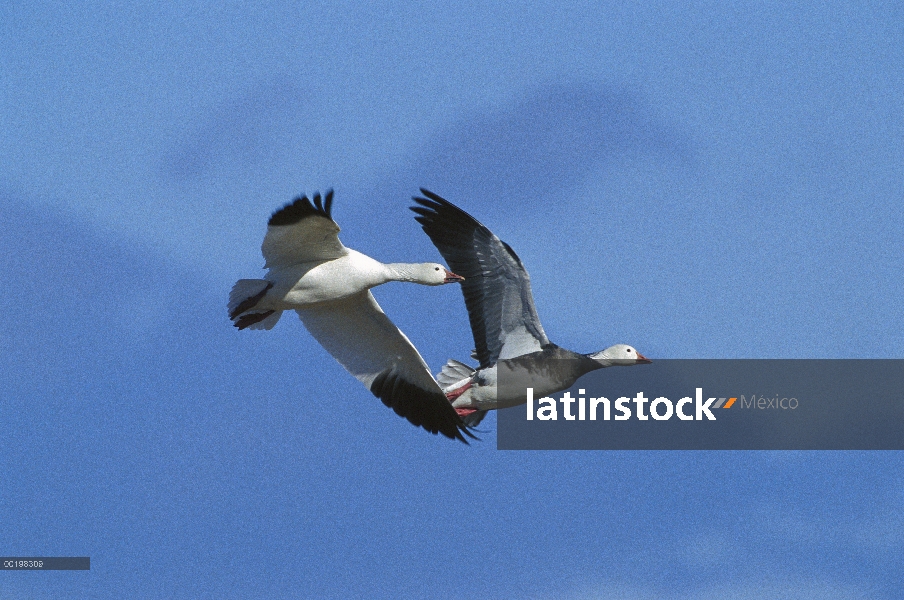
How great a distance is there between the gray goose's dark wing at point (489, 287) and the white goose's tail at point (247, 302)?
2.00 m

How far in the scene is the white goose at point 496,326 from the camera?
18.5 meters

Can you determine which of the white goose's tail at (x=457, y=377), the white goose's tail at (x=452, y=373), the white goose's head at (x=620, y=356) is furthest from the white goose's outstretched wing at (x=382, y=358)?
the white goose's head at (x=620, y=356)

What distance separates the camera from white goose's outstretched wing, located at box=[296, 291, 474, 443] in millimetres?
18328

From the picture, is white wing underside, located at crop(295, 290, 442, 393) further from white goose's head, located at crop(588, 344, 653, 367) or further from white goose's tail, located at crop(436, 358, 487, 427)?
white goose's head, located at crop(588, 344, 653, 367)

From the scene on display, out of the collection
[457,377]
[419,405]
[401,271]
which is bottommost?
[419,405]

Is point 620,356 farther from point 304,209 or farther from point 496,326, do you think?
point 304,209

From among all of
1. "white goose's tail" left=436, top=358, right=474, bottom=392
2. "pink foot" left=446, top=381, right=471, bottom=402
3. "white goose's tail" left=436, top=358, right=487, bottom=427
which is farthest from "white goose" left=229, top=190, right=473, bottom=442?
"white goose's tail" left=436, top=358, right=474, bottom=392

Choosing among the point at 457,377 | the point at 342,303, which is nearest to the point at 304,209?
the point at 342,303

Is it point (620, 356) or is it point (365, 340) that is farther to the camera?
point (620, 356)

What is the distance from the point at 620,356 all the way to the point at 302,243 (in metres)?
3.99

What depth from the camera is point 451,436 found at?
18.3 meters

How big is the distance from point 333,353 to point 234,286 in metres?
1.63

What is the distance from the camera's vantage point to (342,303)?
60.0ft

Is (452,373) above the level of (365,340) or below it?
above
